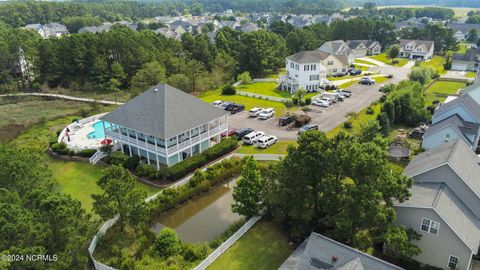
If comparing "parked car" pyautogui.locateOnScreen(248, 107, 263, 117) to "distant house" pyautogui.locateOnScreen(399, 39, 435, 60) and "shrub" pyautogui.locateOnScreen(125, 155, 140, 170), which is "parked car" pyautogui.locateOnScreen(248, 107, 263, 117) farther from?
"distant house" pyautogui.locateOnScreen(399, 39, 435, 60)

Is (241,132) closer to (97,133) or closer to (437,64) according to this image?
(97,133)

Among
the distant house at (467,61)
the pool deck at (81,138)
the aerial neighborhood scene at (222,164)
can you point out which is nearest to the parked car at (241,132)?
the aerial neighborhood scene at (222,164)

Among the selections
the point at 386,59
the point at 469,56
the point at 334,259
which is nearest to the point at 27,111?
the point at 334,259

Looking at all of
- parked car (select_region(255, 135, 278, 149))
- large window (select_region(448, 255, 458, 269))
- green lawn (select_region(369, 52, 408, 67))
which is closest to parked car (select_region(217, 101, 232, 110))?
parked car (select_region(255, 135, 278, 149))

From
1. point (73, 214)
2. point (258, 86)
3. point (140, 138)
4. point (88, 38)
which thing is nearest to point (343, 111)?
point (258, 86)

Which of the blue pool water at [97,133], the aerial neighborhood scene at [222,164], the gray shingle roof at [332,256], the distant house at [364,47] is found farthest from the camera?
the distant house at [364,47]

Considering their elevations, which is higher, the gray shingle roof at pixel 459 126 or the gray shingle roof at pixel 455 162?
the gray shingle roof at pixel 455 162

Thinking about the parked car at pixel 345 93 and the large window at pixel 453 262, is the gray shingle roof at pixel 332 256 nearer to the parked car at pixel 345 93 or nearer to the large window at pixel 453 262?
the large window at pixel 453 262

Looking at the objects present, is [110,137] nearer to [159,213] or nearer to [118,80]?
[159,213]
